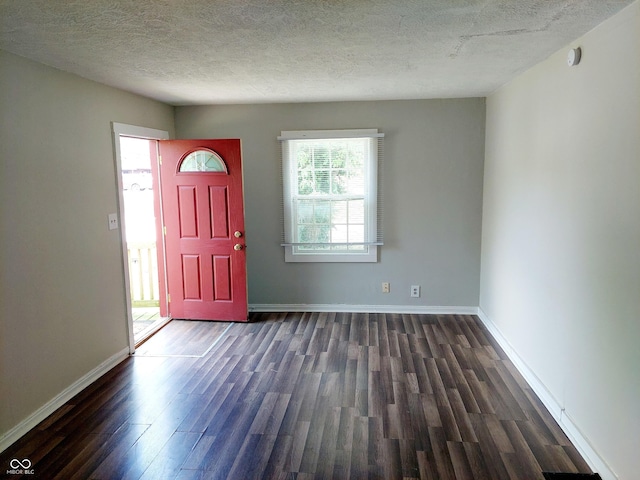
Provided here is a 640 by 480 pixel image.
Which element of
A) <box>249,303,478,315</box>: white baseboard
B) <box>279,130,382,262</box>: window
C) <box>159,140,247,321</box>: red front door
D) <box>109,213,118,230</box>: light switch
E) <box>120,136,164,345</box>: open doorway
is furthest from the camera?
<box>120,136,164,345</box>: open doorway

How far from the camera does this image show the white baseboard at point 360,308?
4.66 metres

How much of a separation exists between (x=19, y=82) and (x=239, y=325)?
9.26 ft

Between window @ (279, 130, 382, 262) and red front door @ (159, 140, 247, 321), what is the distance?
0.60 metres

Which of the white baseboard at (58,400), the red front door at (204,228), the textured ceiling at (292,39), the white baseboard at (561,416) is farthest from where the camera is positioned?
the red front door at (204,228)

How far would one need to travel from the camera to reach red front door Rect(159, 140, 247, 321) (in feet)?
14.2

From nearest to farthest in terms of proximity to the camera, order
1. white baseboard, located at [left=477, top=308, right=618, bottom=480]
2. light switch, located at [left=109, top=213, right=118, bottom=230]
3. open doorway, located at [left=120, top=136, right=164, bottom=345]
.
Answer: white baseboard, located at [left=477, top=308, right=618, bottom=480] → light switch, located at [left=109, top=213, right=118, bottom=230] → open doorway, located at [left=120, top=136, right=164, bottom=345]

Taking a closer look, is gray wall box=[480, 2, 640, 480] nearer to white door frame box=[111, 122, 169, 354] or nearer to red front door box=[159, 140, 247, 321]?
red front door box=[159, 140, 247, 321]

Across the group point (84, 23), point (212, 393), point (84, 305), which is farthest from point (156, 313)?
point (84, 23)

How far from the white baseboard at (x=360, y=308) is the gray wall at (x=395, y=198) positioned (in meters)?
0.05

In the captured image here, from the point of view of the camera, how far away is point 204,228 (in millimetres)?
4434

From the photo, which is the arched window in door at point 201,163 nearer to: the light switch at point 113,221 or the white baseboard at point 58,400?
the light switch at point 113,221

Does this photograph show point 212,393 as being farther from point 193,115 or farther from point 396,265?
point 193,115

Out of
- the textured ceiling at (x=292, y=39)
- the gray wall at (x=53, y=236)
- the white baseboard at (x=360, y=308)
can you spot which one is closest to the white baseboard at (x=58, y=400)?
the gray wall at (x=53, y=236)

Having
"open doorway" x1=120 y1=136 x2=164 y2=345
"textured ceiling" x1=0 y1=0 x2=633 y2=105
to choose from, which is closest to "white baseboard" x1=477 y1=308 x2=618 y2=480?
"textured ceiling" x1=0 y1=0 x2=633 y2=105
